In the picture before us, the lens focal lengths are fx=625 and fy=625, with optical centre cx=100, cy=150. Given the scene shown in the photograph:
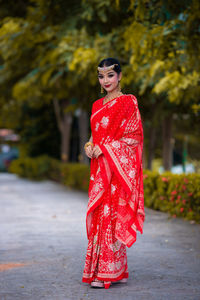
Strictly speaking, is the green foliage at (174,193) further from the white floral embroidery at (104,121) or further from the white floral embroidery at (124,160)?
the white floral embroidery at (104,121)

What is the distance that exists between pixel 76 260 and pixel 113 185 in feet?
5.75

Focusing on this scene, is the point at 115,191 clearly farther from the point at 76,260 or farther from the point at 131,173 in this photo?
the point at 76,260

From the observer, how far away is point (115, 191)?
5.80 meters

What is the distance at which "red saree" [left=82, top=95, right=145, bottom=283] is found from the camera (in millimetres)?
5699

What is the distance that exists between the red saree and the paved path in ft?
0.92

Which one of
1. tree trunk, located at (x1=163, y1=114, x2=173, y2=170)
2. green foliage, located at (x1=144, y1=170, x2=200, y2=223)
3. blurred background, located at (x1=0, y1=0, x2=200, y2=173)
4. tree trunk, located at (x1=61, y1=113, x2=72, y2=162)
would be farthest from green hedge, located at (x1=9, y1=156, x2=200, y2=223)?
tree trunk, located at (x1=61, y1=113, x2=72, y2=162)

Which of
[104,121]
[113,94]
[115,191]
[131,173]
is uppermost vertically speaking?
[113,94]

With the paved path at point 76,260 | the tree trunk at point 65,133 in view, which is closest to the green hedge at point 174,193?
the paved path at point 76,260

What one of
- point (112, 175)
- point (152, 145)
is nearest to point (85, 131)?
point (152, 145)

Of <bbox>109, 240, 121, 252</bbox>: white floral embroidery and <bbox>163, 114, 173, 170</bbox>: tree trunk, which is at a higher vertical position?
<bbox>109, 240, 121, 252</bbox>: white floral embroidery

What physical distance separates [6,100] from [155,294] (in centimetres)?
2006

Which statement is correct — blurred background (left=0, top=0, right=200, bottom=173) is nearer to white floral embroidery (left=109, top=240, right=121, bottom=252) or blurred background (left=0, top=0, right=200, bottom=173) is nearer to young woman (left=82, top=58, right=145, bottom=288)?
young woman (left=82, top=58, right=145, bottom=288)

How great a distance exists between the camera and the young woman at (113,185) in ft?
18.7

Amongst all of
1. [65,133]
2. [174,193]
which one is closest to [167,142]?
[65,133]
